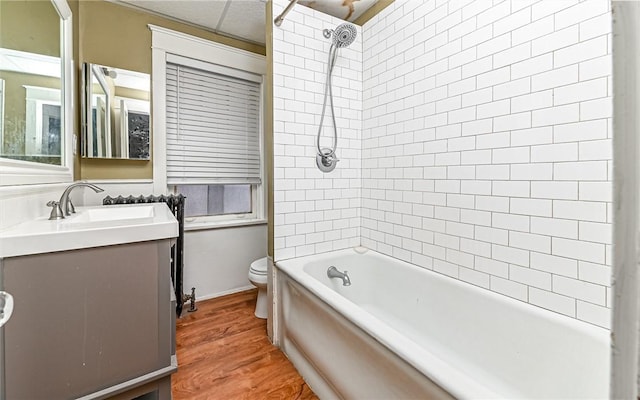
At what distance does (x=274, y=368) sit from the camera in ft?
5.30

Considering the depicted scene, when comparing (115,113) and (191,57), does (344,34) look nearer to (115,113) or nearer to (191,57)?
(191,57)

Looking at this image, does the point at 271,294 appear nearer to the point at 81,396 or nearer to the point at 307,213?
the point at 307,213

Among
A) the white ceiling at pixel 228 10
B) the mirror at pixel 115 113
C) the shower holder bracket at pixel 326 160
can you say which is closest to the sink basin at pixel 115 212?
the mirror at pixel 115 113

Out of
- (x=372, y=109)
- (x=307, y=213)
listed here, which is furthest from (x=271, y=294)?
(x=372, y=109)

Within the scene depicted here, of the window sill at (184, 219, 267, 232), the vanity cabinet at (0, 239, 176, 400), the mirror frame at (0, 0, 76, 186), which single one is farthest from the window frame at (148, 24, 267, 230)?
the vanity cabinet at (0, 239, 176, 400)

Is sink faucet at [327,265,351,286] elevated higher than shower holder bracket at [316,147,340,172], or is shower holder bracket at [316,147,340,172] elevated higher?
shower holder bracket at [316,147,340,172]

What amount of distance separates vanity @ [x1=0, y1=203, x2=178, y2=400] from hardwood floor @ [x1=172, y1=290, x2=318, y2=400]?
1.50ft

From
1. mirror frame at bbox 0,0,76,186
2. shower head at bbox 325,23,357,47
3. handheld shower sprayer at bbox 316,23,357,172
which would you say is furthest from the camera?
handheld shower sprayer at bbox 316,23,357,172

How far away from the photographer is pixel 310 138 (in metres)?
1.95

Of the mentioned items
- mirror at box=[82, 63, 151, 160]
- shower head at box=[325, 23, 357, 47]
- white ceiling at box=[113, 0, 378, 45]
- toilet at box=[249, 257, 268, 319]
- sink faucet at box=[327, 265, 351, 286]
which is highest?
white ceiling at box=[113, 0, 378, 45]

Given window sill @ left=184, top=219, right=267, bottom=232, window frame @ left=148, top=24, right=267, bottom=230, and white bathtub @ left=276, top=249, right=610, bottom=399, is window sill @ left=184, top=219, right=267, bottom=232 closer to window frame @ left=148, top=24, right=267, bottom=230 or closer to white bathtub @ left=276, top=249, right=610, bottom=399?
window frame @ left=148, top=24, right=267, bottom=230

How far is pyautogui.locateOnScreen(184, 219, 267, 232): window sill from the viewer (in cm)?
240

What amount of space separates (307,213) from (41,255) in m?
1.37

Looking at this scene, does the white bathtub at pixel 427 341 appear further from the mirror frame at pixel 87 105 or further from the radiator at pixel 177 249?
the mirror frame at pixel 87 105
